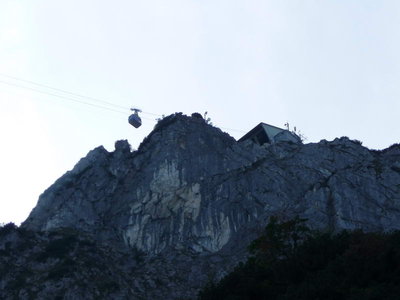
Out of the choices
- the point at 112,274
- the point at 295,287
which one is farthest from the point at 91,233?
the point at 295,287

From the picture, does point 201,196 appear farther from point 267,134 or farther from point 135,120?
point 267,134

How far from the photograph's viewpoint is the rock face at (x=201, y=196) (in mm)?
64062

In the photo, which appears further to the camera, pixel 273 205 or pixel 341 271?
pixel 273 205

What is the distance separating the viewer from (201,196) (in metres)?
70.8

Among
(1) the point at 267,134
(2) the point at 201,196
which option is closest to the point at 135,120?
(2) the point at 201,196

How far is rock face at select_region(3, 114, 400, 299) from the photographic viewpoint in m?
64.1

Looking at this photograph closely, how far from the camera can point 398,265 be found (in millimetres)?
35500

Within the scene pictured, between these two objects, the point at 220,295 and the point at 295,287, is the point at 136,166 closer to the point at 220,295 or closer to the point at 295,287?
the point at 220,295

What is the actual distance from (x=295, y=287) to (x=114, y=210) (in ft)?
127

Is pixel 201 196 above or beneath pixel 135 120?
beneath

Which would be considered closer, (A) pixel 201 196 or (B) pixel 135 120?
(A) pixel 201 196

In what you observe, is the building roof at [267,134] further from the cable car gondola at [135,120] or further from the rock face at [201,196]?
the cable car gondola at [135,120]

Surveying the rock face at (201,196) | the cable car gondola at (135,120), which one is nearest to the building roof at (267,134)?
the rock face at (201,196)

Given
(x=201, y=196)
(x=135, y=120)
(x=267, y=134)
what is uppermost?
(x=267, y=134)
